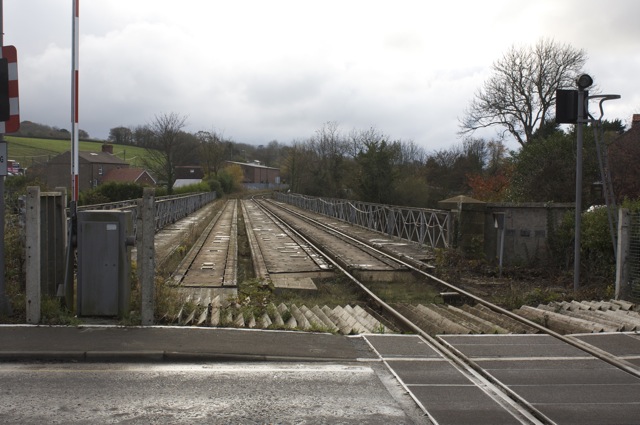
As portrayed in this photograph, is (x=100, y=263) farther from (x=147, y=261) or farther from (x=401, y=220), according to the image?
(x=401, y=220)

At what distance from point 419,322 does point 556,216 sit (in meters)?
7.75

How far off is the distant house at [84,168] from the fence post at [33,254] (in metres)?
53.2

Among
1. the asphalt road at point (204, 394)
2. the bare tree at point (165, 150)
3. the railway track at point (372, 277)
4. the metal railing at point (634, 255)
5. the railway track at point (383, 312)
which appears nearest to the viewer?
the asphalt road at point (204, 394)

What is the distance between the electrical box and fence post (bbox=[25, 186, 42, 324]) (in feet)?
1.48

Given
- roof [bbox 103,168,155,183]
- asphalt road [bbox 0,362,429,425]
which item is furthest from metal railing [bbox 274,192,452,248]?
roof [bbox 103,168,155,183]

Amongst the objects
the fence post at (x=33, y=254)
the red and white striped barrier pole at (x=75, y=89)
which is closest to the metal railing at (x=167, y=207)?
the red and white striped barrier pole at (x=75, y=89)

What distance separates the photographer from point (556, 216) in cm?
1444

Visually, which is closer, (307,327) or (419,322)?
(307,327)

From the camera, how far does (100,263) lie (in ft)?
22.6

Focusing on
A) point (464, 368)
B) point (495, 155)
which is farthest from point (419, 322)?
point (495, 155)

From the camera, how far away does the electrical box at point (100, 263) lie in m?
6.89

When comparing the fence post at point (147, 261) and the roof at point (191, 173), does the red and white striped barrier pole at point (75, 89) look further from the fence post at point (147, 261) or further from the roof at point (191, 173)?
the roof at point (191, 173)

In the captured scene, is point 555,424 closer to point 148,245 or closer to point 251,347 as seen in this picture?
point 251,347

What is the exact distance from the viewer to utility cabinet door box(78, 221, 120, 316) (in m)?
6.89
